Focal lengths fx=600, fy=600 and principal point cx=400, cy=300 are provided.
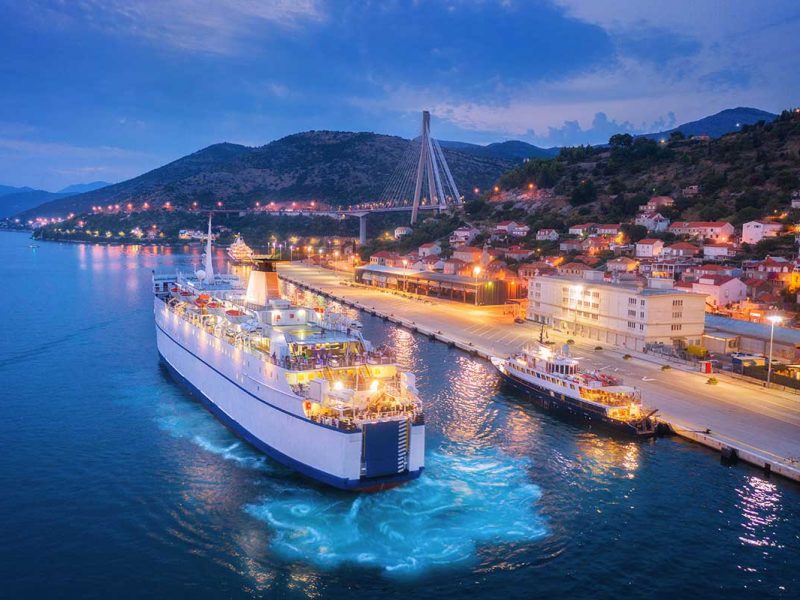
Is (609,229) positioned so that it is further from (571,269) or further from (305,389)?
(305,389)

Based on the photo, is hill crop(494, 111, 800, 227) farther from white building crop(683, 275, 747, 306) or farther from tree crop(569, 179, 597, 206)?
white building crop(683, 275, 747, 306)

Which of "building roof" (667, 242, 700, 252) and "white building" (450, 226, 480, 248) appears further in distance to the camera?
"white building" (450, 226, 480, 248)

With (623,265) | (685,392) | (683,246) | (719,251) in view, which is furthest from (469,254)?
(685,392)

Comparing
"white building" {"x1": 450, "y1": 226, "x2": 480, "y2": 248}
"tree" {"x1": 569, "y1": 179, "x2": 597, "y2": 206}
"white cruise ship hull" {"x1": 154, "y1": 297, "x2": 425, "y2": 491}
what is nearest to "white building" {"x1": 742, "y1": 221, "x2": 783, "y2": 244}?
"tree" {"x1": 569, "y1": 179, "x2": 597, "y2": 206}

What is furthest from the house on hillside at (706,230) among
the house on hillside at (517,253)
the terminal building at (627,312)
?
the terminal building at (627,312)

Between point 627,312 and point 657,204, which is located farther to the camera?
Result: point 657,204

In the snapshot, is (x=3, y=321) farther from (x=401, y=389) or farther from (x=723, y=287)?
(x=723, y=287)

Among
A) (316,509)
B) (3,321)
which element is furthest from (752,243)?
(3,321)
